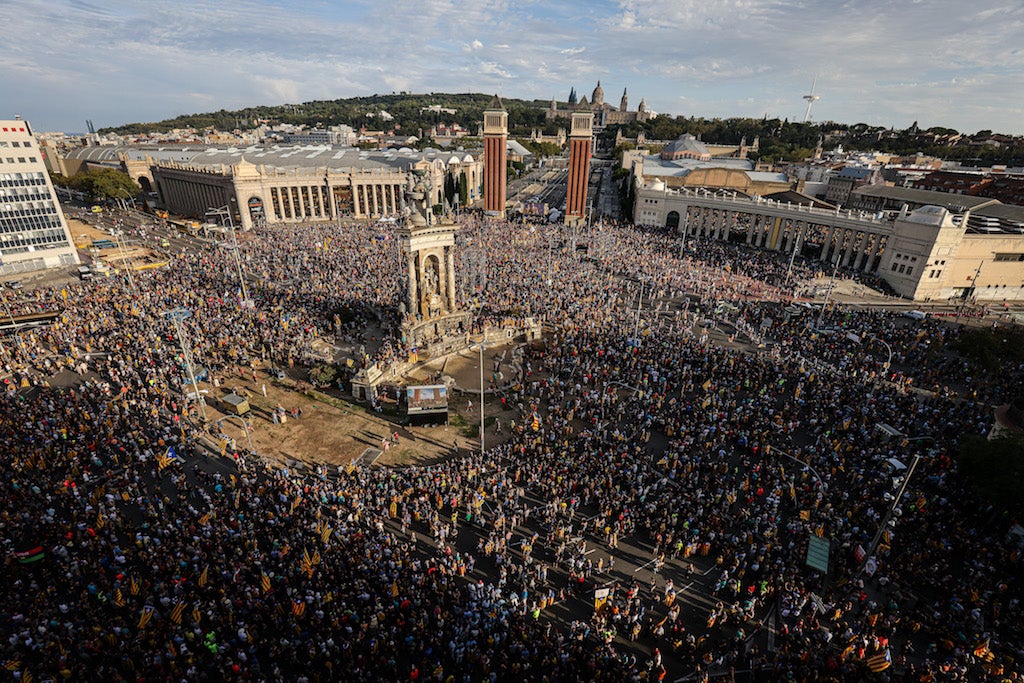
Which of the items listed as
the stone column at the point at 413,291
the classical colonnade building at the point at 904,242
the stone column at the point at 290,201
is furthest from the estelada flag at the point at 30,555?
the stone column at the point at 290,201

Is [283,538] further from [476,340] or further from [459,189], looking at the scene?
[459,189]

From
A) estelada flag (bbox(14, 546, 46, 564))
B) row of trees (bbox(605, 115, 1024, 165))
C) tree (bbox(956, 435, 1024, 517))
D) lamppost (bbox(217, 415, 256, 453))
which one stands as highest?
row of trees (bbox(605, 115, 1024, 165))

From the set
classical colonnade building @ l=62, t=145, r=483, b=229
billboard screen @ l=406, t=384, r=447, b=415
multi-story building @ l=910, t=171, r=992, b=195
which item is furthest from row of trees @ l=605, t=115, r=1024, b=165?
billboard screen @ l=406, t=384, r=447, b=415

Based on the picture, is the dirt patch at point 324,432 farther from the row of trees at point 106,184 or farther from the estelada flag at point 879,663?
the row of trees at point 106,184

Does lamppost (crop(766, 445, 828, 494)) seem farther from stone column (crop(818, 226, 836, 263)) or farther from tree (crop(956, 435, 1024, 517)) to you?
stone column (crop(818, 226, 836, 263))

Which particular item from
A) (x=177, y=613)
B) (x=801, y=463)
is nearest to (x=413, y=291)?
(x=177, y=613)

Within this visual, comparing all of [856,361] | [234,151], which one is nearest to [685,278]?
[856,361]

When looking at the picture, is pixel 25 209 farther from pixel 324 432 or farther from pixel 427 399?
pixel 427 399
